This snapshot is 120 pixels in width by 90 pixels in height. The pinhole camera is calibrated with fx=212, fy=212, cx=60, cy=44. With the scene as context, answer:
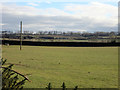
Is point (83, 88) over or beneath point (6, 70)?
beneath

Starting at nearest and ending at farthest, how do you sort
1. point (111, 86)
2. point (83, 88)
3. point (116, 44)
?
point (83, 88) < point (111, 86) < point (116, 44)

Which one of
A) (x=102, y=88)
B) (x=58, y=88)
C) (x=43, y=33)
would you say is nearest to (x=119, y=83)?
(x=102, y=88)

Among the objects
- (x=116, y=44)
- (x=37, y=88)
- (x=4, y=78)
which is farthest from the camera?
(x=116, y=44)

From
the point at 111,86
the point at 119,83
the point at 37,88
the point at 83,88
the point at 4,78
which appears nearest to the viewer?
the point at 4,78

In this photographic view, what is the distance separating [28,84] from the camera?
5887 millimetres

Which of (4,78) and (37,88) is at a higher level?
(4,78)

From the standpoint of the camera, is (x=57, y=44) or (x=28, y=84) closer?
(x=28, y=84)

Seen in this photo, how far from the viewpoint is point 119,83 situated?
22.7 feet

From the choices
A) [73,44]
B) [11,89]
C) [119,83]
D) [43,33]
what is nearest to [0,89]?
[11,89]

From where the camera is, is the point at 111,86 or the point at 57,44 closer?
the point at 111,86

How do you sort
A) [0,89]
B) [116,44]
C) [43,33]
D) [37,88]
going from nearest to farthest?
[0,89]
[37,88]
[116,44]
[43,33]

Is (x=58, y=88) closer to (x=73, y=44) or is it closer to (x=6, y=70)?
(x=6, y=70)

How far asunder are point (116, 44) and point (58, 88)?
117 feet

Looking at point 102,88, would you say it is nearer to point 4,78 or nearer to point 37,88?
point 37,88
